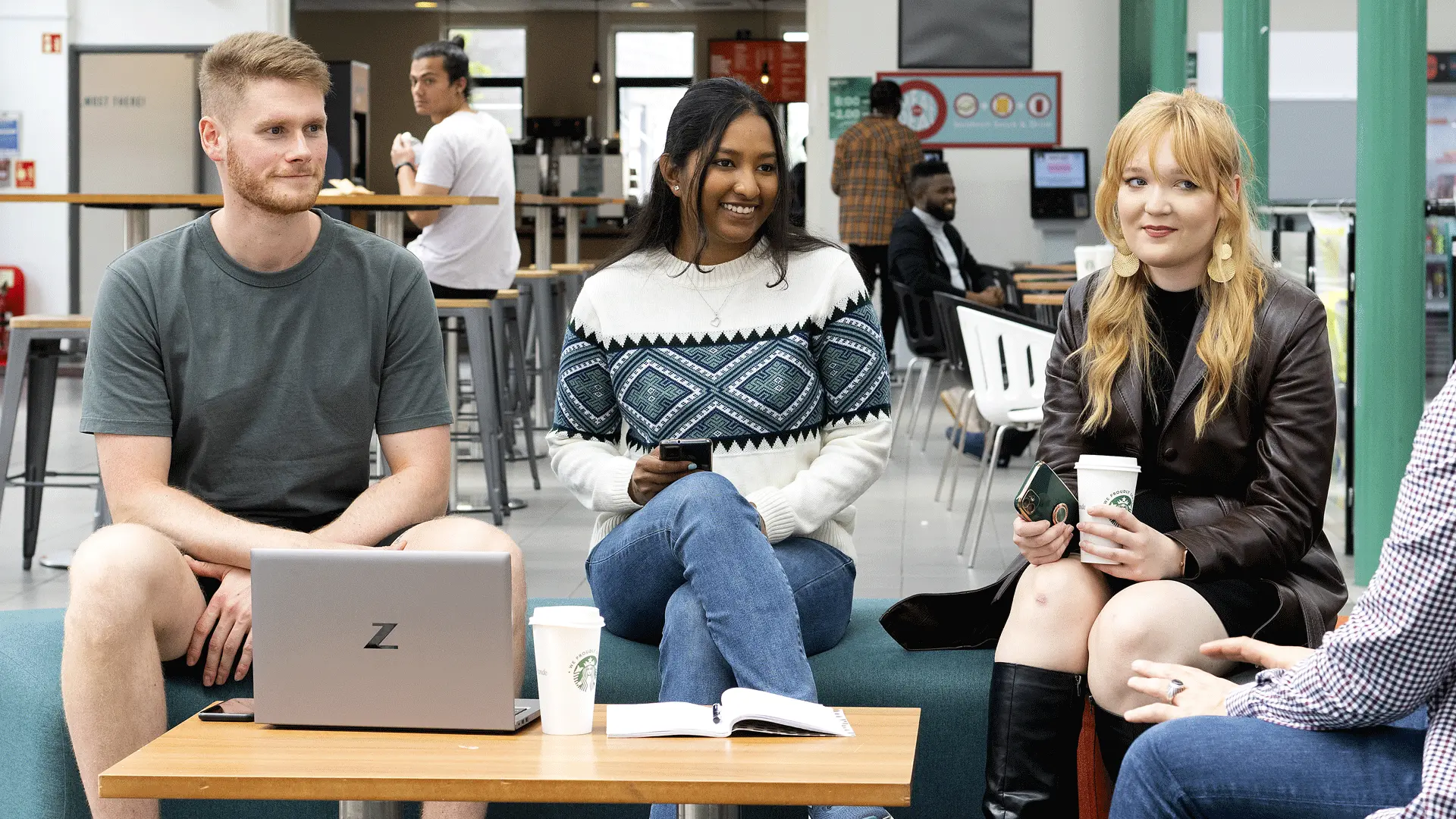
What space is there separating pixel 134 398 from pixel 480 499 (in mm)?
3649

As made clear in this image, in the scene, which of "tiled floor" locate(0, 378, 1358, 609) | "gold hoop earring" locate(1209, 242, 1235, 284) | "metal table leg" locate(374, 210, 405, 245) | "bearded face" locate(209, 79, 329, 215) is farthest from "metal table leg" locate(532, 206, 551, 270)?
"gold hoop earring" locate(1209, 242, 1235, 284)

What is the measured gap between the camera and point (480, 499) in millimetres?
5906

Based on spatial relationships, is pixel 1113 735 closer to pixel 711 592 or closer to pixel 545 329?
pixel 711 592

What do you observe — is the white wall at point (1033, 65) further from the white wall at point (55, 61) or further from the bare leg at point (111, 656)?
the bare leg at point (111, 656)

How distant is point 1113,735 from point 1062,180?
8.90 m

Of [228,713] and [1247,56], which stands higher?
[1247,56]

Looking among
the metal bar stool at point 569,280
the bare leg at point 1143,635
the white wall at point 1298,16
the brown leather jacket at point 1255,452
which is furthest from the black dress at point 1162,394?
the white wall at point 1298,16

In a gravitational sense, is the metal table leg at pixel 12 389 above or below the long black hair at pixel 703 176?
below

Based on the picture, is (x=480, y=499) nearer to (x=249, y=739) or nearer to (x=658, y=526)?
(x=658, y=526)

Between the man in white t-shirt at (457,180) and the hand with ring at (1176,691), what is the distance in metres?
4.30

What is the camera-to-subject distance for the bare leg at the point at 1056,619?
6.68 ft

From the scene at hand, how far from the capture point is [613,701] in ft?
7.71

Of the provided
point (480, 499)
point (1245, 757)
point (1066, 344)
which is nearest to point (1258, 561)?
point (1066, 344)

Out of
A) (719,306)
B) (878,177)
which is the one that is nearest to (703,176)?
(719,306)
